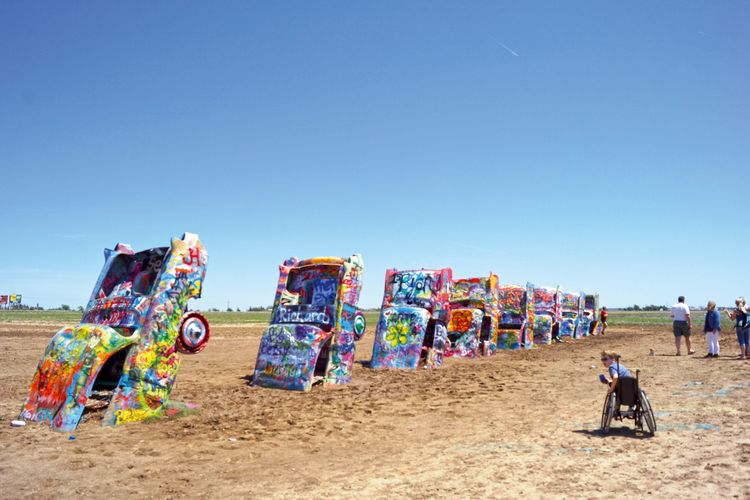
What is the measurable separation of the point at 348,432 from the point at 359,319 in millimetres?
5323

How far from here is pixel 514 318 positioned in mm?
23125

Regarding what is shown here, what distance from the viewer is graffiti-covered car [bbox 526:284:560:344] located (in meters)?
25.2

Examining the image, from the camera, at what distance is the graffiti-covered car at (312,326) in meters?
11.3

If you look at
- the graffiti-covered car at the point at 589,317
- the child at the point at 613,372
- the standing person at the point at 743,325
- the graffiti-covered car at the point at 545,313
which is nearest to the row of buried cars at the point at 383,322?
the graffiti-covered car at the point at 545,313

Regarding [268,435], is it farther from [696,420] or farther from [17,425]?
[696,420]

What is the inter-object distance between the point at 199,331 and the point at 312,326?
315cm

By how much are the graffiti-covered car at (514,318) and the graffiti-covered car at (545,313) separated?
5.34 feet

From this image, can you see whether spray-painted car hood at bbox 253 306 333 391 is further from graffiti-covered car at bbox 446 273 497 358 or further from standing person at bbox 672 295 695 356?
standing person at bbox 672 295 695 356

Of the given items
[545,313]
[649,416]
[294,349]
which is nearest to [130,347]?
[294,349]

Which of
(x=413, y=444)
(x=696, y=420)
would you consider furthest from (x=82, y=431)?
(x=696, y=420)

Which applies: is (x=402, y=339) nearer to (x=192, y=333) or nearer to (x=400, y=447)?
(x=192, y=333)

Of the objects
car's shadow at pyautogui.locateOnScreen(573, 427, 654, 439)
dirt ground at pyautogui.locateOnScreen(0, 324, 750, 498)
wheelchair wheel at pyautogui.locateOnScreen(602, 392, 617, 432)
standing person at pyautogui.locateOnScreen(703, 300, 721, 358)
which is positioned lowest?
dirt ground at pyautogui.locateOnScreen(0, 324, 750, 498)

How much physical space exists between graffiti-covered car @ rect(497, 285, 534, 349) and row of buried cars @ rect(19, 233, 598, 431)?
2.27 m

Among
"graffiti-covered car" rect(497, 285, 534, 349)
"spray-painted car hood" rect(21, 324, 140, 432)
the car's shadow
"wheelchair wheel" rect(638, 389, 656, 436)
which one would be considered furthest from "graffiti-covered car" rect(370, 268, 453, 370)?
"wheelchair wheel" rect(638, 389, 656, 436)
